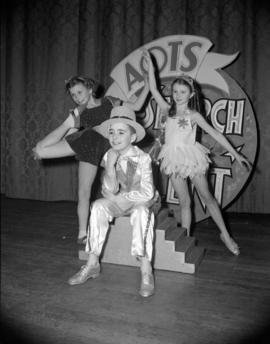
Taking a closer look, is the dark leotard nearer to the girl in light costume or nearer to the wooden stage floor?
the girl in light costume

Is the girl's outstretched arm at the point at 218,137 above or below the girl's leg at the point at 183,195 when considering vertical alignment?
above

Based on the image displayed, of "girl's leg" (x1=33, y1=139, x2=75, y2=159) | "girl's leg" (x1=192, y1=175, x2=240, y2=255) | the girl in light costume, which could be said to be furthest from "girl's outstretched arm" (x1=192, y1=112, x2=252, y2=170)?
"girl's leg" (x1=33, y1=139, x2=75, y2=159)

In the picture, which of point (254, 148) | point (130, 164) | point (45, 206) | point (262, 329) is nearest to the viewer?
point (262, 329)

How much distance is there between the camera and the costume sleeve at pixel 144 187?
5.96ft

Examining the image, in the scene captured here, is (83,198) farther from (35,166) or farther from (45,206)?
(35,166)

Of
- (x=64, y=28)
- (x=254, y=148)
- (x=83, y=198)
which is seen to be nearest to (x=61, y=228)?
(x=83, y=198)

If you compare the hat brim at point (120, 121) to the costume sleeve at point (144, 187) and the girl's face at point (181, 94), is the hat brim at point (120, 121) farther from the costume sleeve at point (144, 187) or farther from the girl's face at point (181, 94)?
the girl's face at point (181, 94)

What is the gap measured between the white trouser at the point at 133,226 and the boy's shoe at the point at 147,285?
81 millimetres

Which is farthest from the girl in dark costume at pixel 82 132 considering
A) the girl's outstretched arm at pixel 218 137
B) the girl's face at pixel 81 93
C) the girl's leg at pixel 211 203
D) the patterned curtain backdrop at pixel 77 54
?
the patterned curtain backdrop at pixel 77 54

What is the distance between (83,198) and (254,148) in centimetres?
132

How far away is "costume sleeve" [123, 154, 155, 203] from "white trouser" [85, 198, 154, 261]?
0.05 metres

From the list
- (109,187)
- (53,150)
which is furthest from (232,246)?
(53,150)

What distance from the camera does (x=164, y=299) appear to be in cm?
155

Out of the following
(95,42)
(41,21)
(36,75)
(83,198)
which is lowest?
(83,198)
